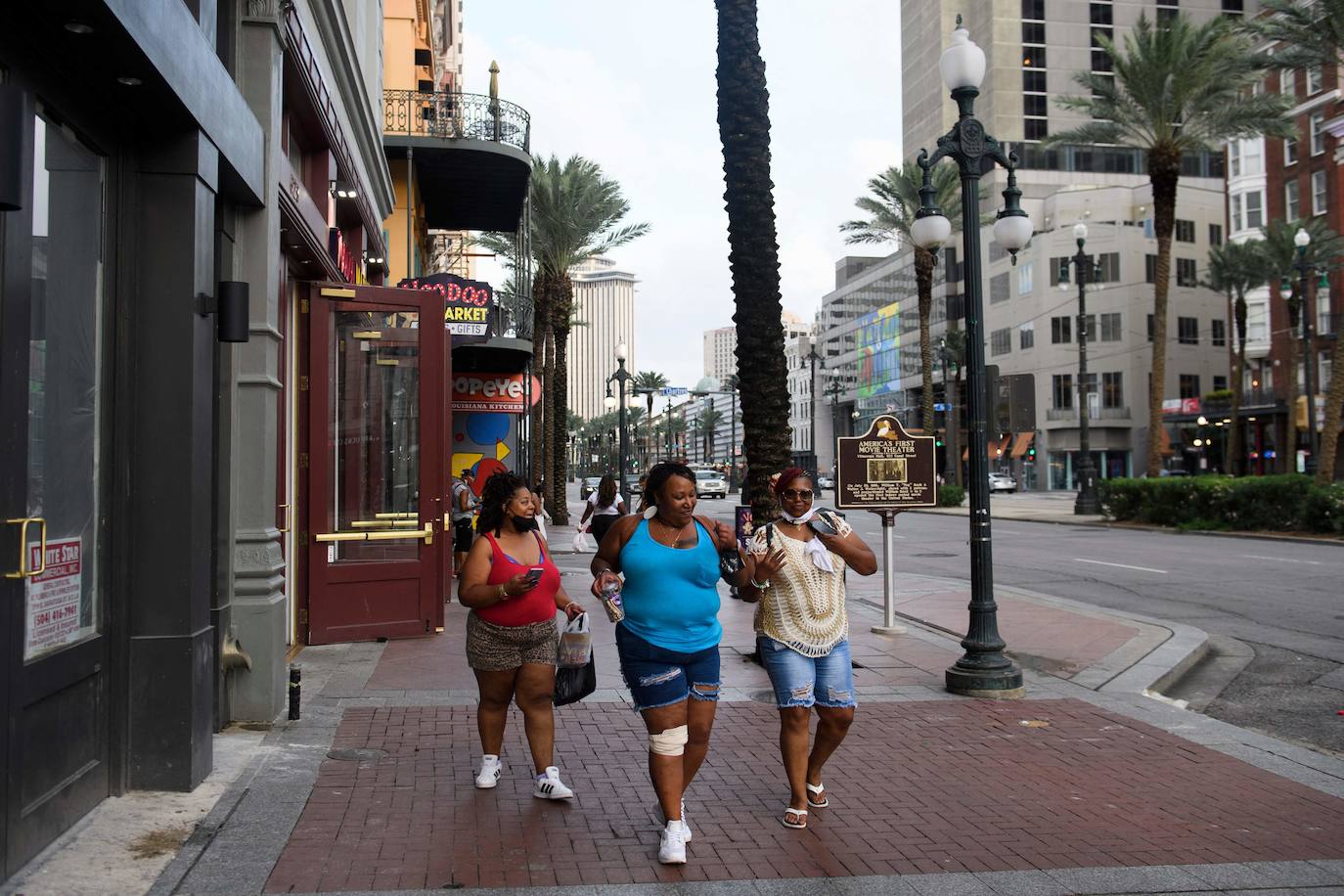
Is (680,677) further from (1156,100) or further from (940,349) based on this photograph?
(940,349)

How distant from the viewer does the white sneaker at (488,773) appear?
5902 millimetres

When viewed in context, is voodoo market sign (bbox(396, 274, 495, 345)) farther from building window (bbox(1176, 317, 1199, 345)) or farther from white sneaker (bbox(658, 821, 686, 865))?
building window (bbox(1176, 317, 1199, 345))

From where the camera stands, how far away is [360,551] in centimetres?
1071

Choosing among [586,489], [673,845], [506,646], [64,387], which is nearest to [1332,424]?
[586,489]

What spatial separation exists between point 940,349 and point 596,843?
8497 centimetres

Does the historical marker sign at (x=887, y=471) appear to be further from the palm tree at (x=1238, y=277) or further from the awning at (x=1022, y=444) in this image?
the awning at (x=1022, y=444)

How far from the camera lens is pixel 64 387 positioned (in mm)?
4930

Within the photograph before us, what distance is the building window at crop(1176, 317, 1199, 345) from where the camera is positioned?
243ft

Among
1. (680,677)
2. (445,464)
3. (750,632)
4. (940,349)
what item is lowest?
(750,632)

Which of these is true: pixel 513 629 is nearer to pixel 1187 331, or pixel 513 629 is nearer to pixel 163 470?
pixel 163 470

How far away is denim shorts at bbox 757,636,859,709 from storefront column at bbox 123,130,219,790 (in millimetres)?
2896

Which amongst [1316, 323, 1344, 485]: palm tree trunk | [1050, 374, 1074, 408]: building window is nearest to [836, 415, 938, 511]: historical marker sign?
[1316, 323, 1344, 485]: palm tree trunk

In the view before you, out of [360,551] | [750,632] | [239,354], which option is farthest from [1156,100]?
[239,354]

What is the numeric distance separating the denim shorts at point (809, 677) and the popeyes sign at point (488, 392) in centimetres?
2134
